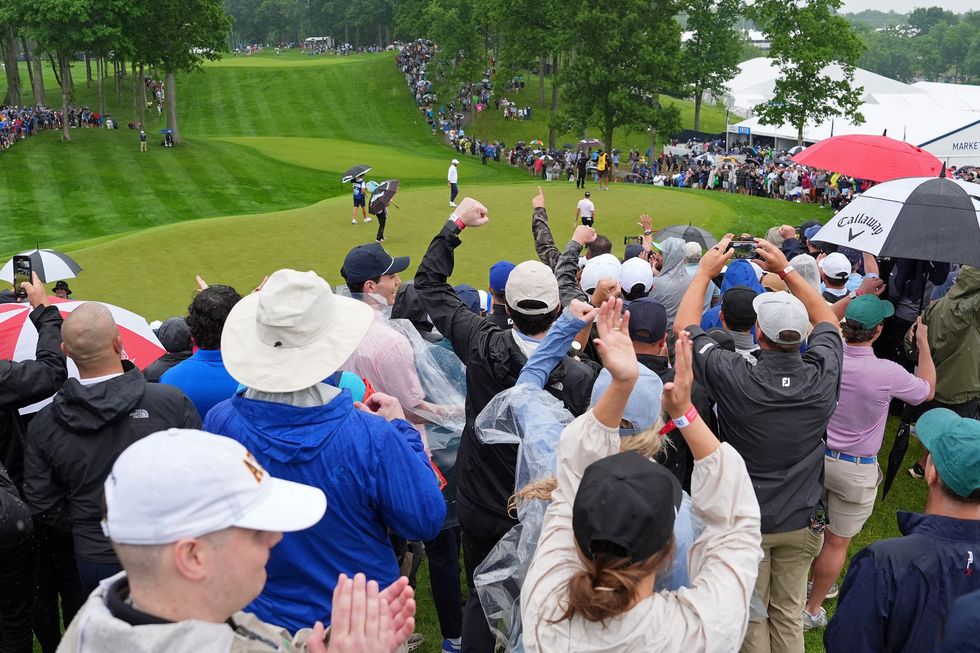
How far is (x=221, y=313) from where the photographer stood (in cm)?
477

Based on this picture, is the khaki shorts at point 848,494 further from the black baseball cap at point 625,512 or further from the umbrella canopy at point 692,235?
the umbrella canopy at point 692,235

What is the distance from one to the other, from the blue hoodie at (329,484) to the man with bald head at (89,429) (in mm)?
1072

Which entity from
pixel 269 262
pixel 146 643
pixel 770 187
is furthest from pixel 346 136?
pixel 146 643

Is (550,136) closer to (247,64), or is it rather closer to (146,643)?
(247,64)

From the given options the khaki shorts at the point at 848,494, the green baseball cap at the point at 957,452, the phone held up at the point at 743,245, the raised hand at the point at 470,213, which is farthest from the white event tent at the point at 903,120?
the green baseball cap at the point at 957,452

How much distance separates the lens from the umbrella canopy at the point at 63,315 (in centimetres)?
550

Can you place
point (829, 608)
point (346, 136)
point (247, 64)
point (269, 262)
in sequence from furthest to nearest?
point (247, 64) < point (346, 136) < point (269, 262) < point (829, 608)

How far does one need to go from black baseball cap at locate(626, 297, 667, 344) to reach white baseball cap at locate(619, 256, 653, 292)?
2267 millimetres

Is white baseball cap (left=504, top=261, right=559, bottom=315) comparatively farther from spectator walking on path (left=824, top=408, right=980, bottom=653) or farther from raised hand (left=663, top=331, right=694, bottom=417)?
spectator walking on path (left=824, top=408, right=980, bottom=653)

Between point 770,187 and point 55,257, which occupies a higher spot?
point 55,257

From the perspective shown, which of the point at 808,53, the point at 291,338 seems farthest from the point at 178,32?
the point at 291,338

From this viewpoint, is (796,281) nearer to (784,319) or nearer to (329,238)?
(784,319)

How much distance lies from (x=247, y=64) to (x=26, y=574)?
70.9m

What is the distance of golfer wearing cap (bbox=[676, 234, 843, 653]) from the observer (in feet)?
14.3
